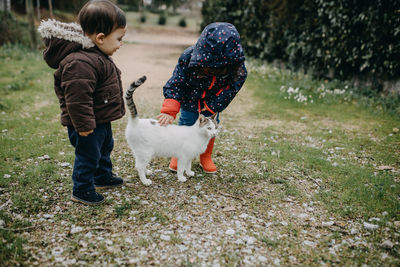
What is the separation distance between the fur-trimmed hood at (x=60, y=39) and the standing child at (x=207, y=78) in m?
1.33

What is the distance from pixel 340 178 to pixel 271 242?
6.63 ft

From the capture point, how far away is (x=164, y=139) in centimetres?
371

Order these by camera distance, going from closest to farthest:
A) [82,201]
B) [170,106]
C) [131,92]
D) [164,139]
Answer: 1. [131,92]
2. [82,201]
3. [164,139]
4. [170,106]

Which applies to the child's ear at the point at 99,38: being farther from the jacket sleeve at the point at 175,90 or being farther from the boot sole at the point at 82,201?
the boot sole at the point at 82,201

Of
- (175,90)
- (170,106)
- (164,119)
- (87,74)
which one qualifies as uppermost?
(87,74)

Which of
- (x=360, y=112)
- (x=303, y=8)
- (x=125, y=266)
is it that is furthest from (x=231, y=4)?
(x=125, y=266)

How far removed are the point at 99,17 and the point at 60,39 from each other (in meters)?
0.46

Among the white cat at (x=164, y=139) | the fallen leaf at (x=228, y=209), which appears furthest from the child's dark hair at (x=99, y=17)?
the fallen leaf at (x=228, y=209)

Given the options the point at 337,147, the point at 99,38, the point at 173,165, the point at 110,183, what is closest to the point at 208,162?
the point at 173,165

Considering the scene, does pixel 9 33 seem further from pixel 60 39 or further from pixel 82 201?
pixel 82 201

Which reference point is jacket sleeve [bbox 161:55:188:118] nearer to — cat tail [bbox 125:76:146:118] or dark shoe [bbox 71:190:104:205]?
cat tail [bbox 125:76:146:118]

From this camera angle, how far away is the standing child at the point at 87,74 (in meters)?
2.86

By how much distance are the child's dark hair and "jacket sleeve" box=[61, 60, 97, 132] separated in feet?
1.34

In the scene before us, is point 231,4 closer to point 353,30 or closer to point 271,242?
point 353,30
